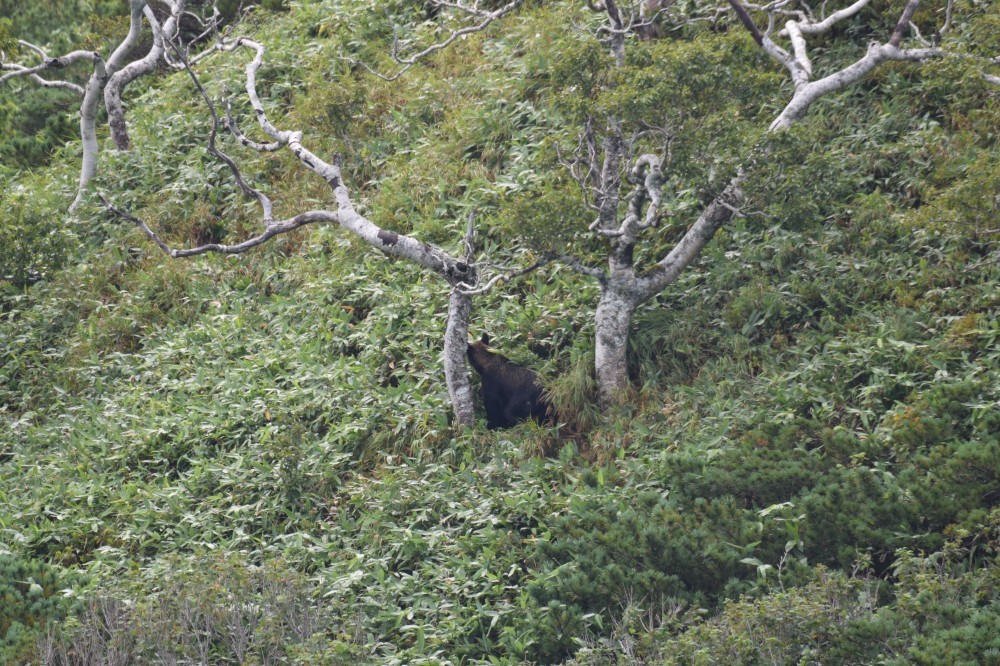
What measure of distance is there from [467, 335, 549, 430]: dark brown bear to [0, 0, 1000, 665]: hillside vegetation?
0.16m

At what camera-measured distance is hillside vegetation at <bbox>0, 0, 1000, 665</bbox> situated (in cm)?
605

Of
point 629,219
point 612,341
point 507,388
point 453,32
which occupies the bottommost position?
point 507,388

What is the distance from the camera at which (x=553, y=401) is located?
8461 millimetres

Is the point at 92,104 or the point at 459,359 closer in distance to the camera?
the point at 459,359

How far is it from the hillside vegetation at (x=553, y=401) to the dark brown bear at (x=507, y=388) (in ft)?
0.54

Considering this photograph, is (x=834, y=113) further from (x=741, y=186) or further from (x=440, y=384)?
(x=440, y=384)

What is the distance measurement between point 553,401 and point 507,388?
389 millimetres

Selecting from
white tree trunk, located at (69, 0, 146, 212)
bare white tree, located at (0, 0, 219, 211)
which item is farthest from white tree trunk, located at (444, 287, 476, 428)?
white tree trunk, located at (69, 0, 146, 212)

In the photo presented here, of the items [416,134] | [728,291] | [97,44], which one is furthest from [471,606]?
[97,44]

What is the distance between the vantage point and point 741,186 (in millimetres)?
7910

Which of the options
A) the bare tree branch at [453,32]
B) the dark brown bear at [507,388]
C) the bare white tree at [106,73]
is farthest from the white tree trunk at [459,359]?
the bare white tree at [106,73]

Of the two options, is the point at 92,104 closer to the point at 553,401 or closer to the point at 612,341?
the point at 553,401

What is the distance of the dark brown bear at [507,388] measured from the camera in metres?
8.50

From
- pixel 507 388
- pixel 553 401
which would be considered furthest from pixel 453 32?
pixel 553 401
